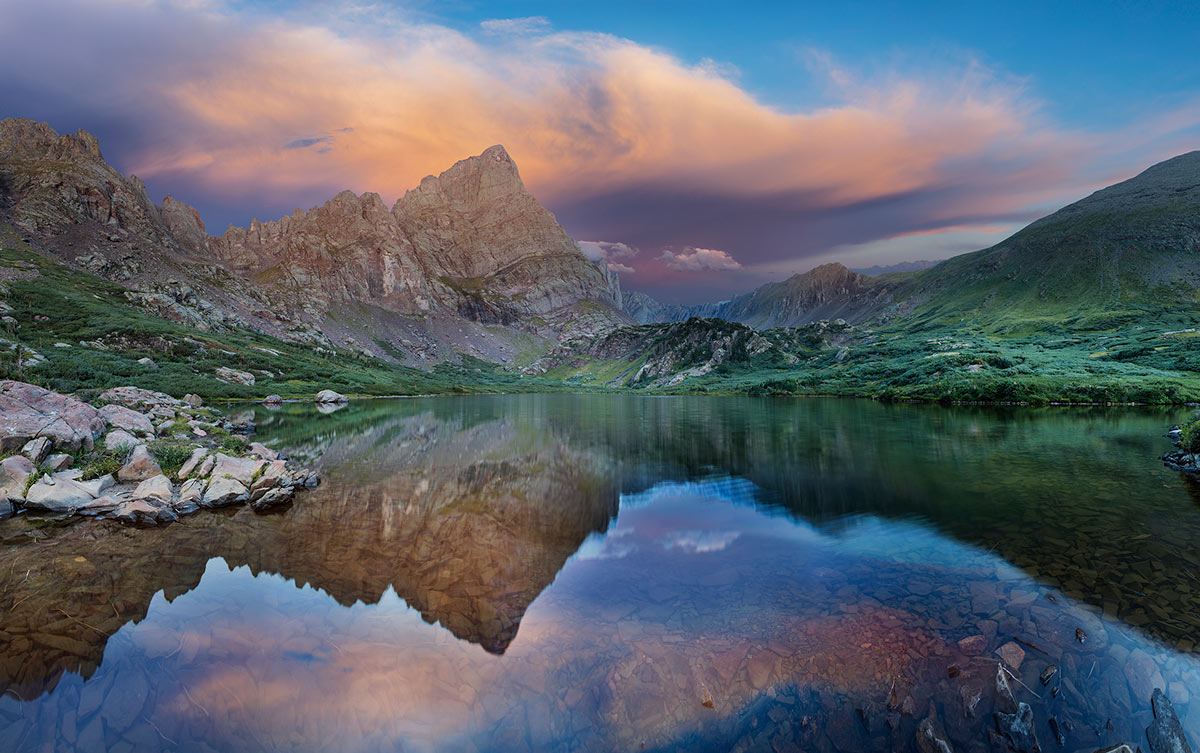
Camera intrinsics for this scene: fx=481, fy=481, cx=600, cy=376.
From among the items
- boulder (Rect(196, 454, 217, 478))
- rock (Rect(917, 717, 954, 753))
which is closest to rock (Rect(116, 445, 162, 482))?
boulder (Rect(196, 454, 217, 478))

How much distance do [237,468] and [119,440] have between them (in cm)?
764

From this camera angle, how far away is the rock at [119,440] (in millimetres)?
25850

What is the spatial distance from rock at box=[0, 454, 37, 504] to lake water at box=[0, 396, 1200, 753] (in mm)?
2660

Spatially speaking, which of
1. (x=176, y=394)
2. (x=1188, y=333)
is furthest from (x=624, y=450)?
(x=1188, y=333)

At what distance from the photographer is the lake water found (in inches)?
344

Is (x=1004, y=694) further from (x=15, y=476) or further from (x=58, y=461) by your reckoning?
(x=58, y=461)

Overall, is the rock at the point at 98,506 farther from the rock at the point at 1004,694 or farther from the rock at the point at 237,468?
the rock at the point at 1004,694

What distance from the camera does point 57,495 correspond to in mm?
20156

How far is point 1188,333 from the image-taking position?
139125 millimetres

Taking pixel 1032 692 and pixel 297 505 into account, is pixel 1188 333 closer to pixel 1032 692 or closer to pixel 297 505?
pixel 1032 692

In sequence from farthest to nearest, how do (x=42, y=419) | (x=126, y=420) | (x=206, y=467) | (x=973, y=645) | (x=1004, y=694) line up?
(x=126, y=420), (x=206, y=467), (x=42, y=419), (x=973, y=645), (x=1004, y=694)

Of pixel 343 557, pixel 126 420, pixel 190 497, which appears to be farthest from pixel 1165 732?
pixel 126 420

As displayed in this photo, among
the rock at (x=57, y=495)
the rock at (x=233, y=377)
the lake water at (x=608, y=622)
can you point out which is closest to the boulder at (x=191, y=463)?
the rock at (x=57, y=495)

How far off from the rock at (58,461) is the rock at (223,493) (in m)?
6.72
